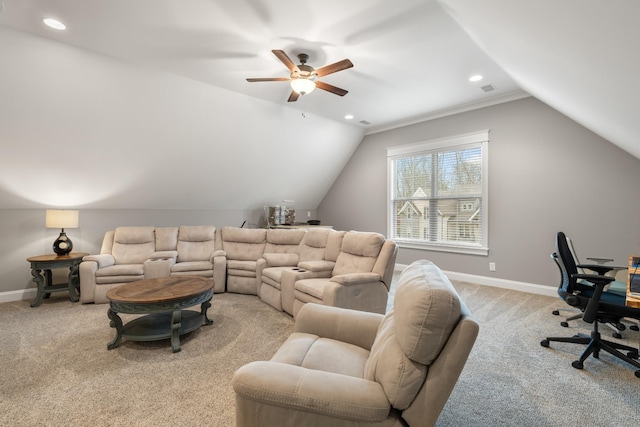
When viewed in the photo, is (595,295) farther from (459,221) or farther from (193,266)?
(193,266)

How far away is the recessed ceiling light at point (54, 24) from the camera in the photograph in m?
2.73

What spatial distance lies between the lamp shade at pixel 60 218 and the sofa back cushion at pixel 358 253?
369 centimetres

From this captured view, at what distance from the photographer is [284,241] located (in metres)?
4.85

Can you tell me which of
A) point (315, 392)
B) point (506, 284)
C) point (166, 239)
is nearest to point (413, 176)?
point (506, 284)

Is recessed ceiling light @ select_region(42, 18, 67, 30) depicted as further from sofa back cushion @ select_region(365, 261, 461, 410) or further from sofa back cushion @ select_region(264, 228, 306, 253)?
sofa back cushion @ select_region(365, 261, 461, 410)

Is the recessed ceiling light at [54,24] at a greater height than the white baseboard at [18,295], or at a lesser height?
greater

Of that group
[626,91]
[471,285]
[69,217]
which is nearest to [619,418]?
[626,91]

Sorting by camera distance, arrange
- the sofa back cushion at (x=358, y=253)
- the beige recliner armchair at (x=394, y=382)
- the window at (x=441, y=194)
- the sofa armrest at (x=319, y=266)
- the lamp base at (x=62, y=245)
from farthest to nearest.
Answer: the window at (x=441, y=194) → the lamp base at (x=62, y=245) → the sofa armrest at (x=319, y=266) → the sofa back cushion at (x=358, y=253) → the beige recliner armchair at (x=394, y=382)

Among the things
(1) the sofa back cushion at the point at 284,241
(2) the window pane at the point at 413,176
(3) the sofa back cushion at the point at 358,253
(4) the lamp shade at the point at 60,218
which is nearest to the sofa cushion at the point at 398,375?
(3) the sofa back cushion at the point at 358,253

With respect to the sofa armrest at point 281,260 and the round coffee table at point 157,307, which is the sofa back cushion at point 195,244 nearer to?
the sofa armrest at point 281,260

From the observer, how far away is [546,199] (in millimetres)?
4238

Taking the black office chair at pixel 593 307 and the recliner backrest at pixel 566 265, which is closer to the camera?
the black office chair at pixel 593 307

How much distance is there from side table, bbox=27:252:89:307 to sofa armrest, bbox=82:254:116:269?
0.18 meters

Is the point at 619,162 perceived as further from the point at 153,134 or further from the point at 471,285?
the point at 153,134
